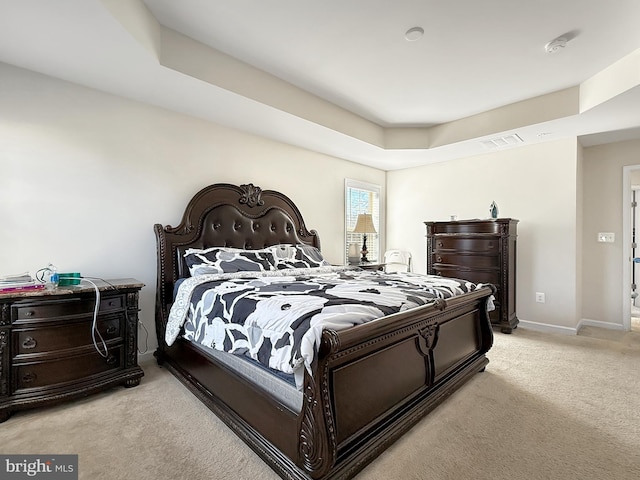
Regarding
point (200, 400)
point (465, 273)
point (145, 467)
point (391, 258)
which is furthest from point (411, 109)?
point (145, 467)

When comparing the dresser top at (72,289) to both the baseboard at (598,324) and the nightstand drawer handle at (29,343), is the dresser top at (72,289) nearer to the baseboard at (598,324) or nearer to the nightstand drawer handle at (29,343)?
the nightstand drawer handle at (29,343)

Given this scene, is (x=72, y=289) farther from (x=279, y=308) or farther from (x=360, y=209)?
(x=360, y=209)

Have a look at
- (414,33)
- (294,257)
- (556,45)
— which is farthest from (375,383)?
(556,45)

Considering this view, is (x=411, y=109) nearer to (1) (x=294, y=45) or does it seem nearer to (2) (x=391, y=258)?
(1) (x=294, y=45)

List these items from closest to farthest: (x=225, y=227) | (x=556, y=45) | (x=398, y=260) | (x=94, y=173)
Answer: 1. (x=556, y=45)
2. (x=94, y=173)
3. (x=225, y=227)
4. (x=398, y=260)

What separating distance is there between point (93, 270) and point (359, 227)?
3.23 m

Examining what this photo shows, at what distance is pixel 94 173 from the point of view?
8.84ft

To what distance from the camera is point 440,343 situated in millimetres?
2201

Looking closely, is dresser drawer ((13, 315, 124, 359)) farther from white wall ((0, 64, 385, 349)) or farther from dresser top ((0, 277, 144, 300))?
white wall ((0, 64, 385, 349))

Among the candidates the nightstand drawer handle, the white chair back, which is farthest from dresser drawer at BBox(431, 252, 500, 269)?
the nightstand drawer handle

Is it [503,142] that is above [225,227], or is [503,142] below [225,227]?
above

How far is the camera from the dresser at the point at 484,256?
3.91 m

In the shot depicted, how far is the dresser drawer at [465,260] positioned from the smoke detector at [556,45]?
7.45ft

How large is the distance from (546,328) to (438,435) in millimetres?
3132
